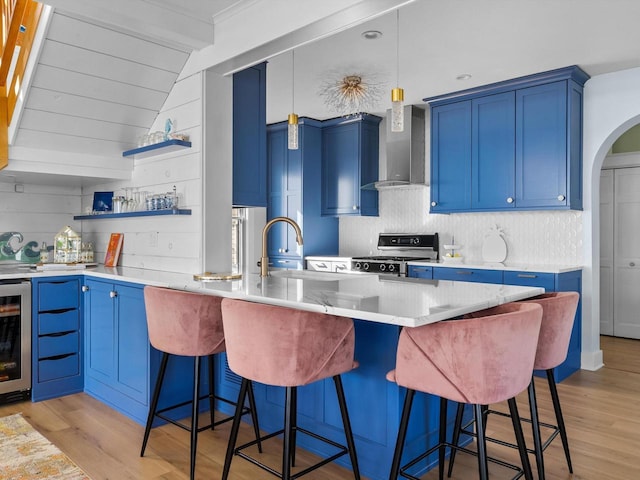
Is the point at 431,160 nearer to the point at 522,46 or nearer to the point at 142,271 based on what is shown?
the point at 522,46

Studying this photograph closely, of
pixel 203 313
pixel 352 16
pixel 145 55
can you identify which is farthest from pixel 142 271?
pixel 352 16

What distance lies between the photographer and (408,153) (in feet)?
17.8

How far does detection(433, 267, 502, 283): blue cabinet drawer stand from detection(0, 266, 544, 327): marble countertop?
181 cm

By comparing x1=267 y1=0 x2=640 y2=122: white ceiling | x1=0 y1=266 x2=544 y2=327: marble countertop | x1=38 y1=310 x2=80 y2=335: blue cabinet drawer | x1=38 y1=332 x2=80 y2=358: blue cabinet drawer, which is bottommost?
x1=38 y1=332 x2=80 y2=358: blue cabinet drawer

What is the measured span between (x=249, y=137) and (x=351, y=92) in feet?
5.70

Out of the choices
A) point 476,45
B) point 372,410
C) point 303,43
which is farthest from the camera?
point 476,45

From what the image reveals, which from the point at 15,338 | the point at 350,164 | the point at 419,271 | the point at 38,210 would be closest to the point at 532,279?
the point at 419,271

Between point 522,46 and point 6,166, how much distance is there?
3.81 meters

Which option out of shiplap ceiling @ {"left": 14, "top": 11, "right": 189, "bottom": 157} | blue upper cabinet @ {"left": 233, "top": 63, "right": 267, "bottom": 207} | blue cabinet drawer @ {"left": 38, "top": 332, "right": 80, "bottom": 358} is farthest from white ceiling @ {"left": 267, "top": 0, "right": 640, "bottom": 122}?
blue cabinet drawer @ {"left": 38, "top": 332, "right": 80, "bottom": 358}

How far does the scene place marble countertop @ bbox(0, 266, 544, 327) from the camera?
174 cm

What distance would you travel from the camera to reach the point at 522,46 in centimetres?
369

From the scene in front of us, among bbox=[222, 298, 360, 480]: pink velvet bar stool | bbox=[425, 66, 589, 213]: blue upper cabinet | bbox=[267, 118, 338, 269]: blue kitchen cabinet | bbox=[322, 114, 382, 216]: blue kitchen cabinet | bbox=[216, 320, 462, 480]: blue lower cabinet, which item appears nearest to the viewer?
bbox=[222, 298, 360, 480]: pink velvet bar stool

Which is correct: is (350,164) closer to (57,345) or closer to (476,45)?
(476,45)

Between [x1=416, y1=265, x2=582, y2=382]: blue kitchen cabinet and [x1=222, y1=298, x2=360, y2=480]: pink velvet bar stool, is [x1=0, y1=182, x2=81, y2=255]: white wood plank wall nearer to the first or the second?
[x1=222, y1=298, x2=360, y2=480]: pink velvet bar stool
